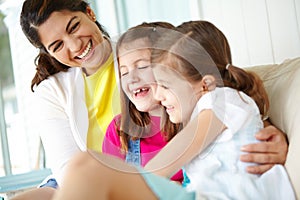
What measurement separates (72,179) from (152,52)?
0.37 meters

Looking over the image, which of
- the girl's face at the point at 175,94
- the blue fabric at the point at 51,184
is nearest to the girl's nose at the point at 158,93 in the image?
the girl's face at the point at 175,94

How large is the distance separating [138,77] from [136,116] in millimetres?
129

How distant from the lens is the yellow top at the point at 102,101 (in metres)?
1.38

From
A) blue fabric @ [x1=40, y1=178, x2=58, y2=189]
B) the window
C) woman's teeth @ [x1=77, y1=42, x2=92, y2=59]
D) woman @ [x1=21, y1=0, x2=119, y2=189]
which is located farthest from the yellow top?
the window

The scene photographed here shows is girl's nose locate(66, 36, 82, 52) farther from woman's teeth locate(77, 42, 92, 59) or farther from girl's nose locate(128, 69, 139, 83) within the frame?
girl's nose locate(128, 69, 139, 83)

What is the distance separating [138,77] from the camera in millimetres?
1219

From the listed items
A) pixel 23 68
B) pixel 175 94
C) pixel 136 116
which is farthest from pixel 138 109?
pixel 23 68

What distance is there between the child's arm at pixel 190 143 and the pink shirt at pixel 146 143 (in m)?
0.11

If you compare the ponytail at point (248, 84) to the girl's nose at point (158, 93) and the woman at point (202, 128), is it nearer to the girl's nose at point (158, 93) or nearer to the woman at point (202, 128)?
the woman at point (202, 128)

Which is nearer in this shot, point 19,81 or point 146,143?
point 146,143

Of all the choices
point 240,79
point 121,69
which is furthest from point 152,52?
point 240,79

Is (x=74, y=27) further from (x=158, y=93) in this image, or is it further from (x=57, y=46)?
(x=158, y=93)

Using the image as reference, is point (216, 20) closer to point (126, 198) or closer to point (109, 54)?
point (109, 54)

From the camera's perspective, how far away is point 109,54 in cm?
142
